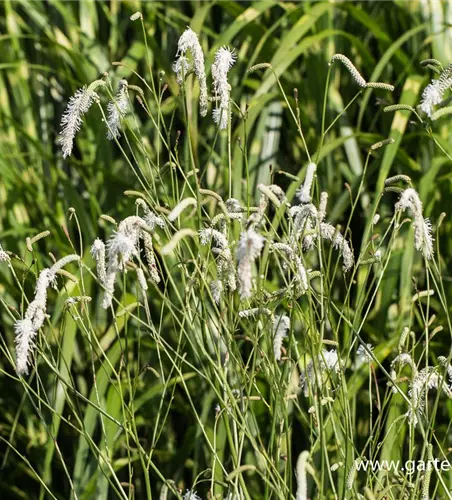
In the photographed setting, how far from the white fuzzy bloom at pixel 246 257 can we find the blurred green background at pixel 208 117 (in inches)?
40.7

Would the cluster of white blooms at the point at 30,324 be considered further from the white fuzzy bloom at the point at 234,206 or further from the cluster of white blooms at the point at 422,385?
→ the cluster of white blooms at the point at 422,385

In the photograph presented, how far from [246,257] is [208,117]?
1.51 m

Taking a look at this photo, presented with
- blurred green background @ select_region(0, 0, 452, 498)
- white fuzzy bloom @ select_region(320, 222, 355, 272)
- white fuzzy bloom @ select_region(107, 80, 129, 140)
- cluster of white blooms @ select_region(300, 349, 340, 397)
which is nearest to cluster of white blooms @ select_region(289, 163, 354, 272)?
white fuzzy bloom @ select_region(320, 222, 355, 272)

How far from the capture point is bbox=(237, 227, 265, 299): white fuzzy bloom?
723mm

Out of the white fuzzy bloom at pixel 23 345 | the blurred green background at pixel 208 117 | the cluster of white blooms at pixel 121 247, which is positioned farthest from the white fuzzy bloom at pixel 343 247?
the blurred green background at pixel 208 117

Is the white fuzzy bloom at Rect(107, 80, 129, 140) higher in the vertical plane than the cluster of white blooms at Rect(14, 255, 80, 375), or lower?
higher

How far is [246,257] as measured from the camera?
0.73m

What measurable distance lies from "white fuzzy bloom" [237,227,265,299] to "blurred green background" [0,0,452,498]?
40.7 inches

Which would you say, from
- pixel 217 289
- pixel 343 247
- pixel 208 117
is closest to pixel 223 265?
pixel 217 289

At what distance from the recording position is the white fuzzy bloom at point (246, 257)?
2.37 feet

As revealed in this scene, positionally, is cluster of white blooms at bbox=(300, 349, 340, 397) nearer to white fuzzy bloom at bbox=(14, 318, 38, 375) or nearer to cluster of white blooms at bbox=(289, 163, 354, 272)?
cluster of white blooms at bbox=(289, 163, 354, 272)

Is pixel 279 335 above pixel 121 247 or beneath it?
beneath

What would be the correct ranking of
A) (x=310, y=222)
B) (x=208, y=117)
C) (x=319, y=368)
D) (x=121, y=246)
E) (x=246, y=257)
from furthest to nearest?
(x=208, y=117), (x=310, y=222), (x=319, y=368), (x=121, y=246), (x=246, y=257)

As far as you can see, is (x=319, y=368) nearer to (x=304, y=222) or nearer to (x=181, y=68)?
(x=304, y=222)
